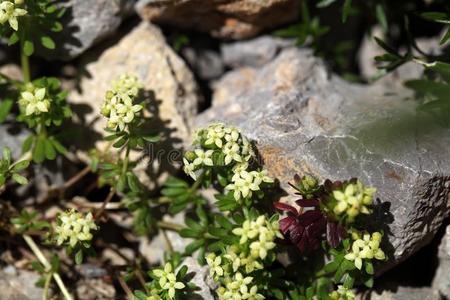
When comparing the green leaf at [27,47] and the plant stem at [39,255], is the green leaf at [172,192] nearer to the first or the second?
the plant stem at [39,255]

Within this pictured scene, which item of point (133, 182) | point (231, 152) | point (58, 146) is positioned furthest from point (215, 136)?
point (58, 146)

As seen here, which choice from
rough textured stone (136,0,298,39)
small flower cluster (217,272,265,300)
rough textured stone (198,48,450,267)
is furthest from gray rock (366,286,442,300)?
rough textured stone (136,0,298,39)

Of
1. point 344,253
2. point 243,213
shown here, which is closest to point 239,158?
point 243,213

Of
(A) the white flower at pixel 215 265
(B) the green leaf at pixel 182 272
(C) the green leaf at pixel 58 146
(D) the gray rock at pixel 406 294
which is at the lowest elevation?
(D) the gray rock at pixel 406 294

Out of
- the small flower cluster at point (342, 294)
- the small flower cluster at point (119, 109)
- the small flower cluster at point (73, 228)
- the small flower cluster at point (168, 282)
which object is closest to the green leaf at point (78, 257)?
the small flower cluster at point (73, 228)

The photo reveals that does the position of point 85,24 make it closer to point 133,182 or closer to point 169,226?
point 133,182

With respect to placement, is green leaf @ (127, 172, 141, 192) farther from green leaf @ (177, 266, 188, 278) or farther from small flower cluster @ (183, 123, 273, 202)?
green leaf @ (177, 266, 188, 278)
